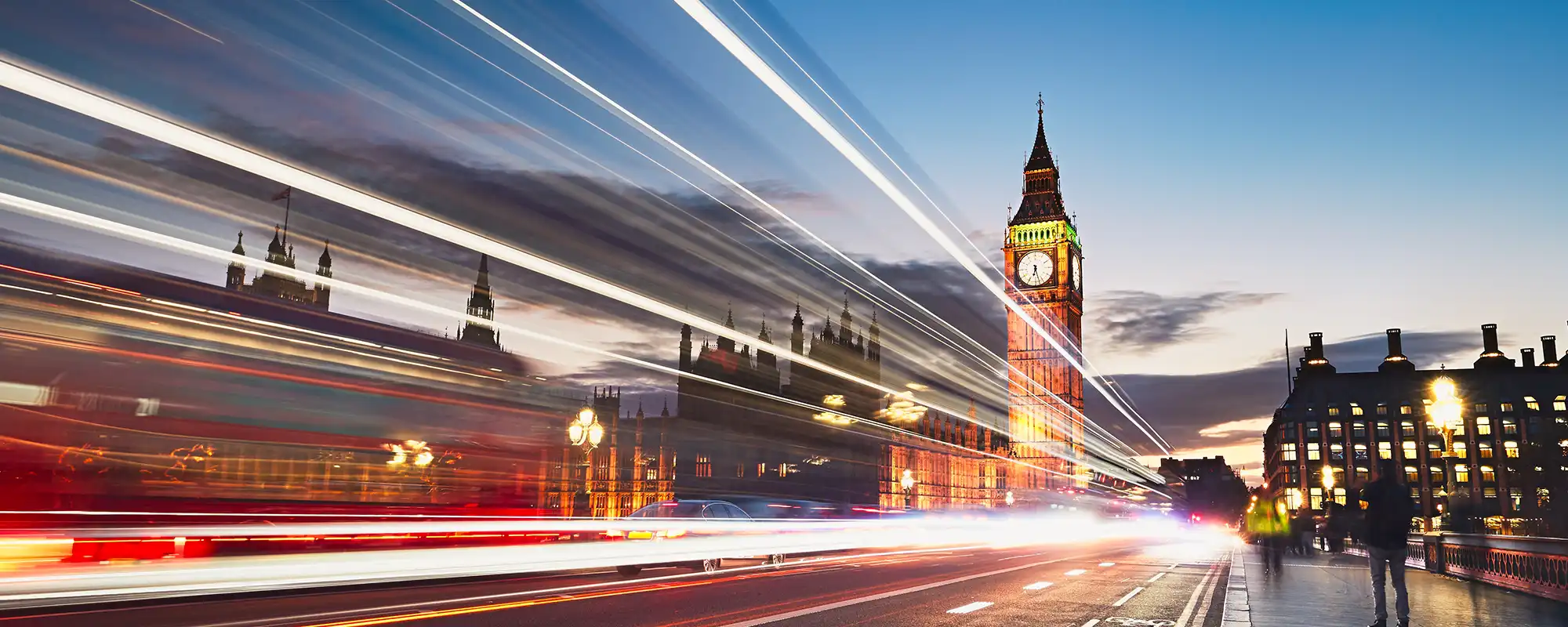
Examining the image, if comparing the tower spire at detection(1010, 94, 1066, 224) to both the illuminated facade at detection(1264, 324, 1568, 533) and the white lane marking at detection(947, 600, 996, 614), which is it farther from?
the white lane marking at detection(947, 600, 996, 614)

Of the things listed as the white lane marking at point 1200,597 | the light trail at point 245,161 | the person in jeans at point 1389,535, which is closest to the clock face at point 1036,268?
the white lane marking at point 1200,597

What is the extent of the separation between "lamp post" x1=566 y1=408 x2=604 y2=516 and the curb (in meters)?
13.2

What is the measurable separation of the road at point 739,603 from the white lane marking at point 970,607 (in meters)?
0.02

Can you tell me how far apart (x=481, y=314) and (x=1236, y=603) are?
696 inches

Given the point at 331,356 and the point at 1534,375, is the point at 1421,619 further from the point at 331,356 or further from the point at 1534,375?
the point at 1534,375

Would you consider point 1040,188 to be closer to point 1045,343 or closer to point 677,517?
point 1045,343

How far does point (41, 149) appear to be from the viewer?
11.6 meters

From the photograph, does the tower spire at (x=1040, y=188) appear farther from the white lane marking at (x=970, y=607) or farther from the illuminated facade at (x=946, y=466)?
the white lane marking at (x=970, y=607)

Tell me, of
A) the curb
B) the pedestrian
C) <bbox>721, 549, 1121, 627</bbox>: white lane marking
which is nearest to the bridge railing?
the pedestrian

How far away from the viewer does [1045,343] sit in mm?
166750

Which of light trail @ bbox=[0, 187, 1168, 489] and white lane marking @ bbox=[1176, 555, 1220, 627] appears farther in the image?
white lane marking @ bbox=[1176, 555, 1220, 627]

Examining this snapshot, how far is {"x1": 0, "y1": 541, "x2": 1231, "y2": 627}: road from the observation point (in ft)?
36.0

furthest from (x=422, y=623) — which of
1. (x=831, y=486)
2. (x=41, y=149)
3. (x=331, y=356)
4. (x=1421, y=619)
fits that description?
(x=831, y=486)

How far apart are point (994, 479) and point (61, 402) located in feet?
487
